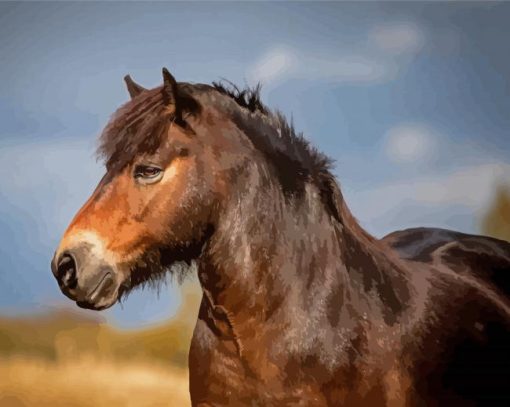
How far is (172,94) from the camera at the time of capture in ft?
3.35

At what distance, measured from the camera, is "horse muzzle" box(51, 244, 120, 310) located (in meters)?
1.00

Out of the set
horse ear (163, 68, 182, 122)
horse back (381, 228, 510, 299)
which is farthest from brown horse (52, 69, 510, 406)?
horse back (381, 228, 510, 299)

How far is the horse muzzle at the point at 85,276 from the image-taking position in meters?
1.00

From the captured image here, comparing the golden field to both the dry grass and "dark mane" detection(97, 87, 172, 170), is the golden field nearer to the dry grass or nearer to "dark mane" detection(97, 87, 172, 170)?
the dry grass

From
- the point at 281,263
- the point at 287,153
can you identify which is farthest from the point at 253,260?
the point at 287,153

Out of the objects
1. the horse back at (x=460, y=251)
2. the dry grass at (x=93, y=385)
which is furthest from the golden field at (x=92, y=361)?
the horse back at (x=460, y=251)

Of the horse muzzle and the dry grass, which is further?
the dry grass

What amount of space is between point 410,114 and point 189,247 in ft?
2.17

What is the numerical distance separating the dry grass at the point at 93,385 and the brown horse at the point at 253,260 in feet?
0.73

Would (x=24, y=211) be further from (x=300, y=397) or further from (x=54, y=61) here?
(x=300, y=397)

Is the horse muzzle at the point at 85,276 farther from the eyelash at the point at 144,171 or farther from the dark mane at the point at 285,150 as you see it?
the dark mane at the point at 285,150

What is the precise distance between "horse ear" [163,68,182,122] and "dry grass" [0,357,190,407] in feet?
1.81

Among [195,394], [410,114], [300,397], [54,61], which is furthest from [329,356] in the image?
[54,61]

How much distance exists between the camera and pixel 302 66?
144 centimetres
